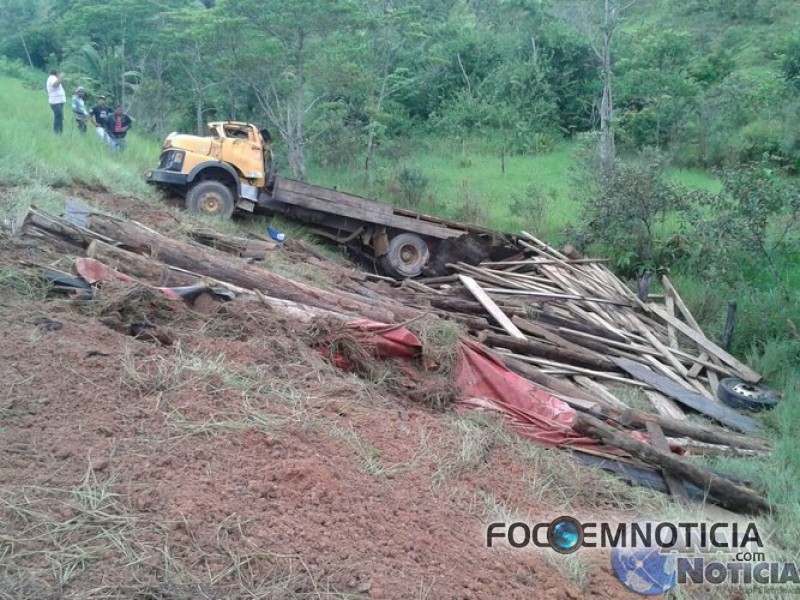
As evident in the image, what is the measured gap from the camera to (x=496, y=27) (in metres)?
32.9

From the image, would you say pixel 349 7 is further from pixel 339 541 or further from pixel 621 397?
pixel 339 541

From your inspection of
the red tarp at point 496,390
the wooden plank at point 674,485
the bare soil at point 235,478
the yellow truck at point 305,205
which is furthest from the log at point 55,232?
the wooden plank at point 674,485

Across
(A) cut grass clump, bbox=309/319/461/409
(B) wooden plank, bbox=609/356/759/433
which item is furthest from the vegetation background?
(A) cut grass clump, bbox=309/319/461/409

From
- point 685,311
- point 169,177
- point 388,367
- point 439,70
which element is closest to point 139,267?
point 388,367

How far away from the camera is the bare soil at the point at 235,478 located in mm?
3725

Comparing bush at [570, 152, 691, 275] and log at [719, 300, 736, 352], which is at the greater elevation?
bush at [570, 152, 691, 275]

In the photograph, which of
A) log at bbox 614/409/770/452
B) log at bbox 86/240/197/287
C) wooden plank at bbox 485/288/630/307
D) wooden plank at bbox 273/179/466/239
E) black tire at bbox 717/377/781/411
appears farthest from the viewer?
wooden plank at bbox 273/179/466/239

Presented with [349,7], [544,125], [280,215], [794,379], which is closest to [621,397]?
[794,379]

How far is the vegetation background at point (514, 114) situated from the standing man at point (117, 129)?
19.8 inches

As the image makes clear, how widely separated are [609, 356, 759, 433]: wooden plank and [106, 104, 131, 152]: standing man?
12.5 meters

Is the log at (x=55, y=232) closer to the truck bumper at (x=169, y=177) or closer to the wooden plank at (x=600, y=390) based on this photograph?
the truck bumper at (x=169, y=177)

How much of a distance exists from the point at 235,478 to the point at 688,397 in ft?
21.6

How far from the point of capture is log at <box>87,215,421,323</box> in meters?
8.45

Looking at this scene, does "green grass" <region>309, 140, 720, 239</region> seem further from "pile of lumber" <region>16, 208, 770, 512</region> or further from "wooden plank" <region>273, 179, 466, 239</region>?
"pile of lumber" <region>16, 208, 770, 512</region>
